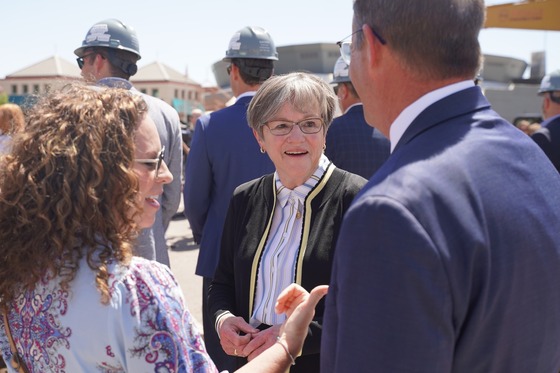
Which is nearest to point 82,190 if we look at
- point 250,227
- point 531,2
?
point 250,227

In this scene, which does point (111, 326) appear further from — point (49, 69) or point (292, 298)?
point (49, 69)

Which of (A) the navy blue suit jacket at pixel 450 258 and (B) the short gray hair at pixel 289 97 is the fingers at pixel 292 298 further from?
(B) the short gray hair at pixel 289 97

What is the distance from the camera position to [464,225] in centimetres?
117

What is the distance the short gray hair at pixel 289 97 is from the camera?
8.56 ft

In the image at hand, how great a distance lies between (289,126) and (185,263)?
5776 mm

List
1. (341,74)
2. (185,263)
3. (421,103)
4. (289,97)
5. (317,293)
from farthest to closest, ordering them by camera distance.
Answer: (185,263), (341,74), (289,97), (317,293), (421,103)

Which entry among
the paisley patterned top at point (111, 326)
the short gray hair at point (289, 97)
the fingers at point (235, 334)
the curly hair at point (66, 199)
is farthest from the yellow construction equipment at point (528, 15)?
the paisley patterned top at point (111, 326)

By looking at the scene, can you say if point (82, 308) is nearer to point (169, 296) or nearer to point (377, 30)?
point (169, 296)

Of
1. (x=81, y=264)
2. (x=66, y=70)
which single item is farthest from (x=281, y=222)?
(x=66, y=70)

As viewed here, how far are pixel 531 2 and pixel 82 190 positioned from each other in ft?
56.6

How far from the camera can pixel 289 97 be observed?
2.61m

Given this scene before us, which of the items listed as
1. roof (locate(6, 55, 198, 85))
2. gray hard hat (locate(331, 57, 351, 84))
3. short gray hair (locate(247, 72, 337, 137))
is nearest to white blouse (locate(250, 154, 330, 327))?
short gray hair (locate(247, 72, 337, 137))

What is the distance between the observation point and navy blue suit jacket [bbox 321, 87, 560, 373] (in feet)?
3.71

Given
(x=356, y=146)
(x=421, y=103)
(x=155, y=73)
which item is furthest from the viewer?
(x=155, y=73)
